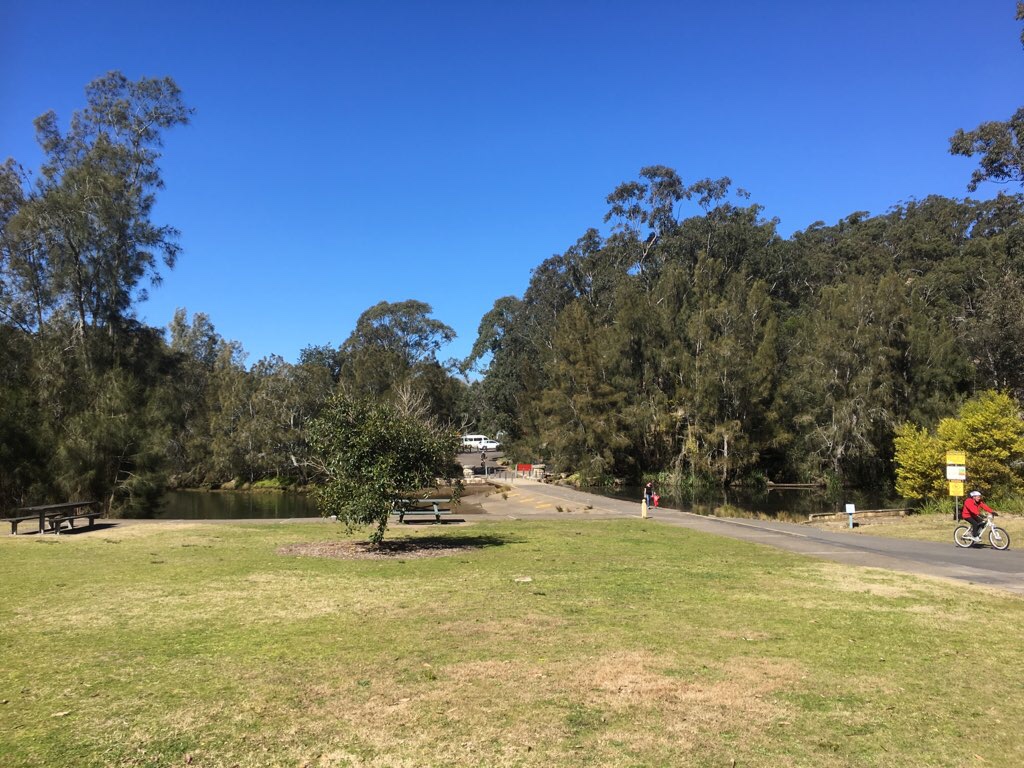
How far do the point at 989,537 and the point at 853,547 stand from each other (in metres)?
3.05

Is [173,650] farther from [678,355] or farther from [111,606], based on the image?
[678,355]

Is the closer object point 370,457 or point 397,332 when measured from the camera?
point 370,457

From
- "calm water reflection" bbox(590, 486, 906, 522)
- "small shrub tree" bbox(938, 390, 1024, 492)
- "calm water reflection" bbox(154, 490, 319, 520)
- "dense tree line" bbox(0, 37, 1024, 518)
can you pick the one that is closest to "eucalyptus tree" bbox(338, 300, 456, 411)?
"dense tree line" bbox(0, 37, 1024, 518)

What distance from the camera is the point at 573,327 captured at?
192 feet

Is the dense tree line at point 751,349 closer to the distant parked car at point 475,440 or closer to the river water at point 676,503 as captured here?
the river water at point 676,503

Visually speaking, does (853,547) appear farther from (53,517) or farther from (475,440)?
(475,440)

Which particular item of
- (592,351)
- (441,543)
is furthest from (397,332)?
(441,543)

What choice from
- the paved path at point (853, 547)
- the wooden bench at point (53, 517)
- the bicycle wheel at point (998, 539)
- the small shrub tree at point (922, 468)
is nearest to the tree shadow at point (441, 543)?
the paved path at point (853, 547)

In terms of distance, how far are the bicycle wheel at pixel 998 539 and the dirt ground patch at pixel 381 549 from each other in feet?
38.5

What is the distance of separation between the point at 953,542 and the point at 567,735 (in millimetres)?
16100

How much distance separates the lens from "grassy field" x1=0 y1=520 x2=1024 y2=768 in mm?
4562

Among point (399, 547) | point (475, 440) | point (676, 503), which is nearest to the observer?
point (399, 547)

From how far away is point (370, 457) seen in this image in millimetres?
13773

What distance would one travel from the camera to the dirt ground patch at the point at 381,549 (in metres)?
13.6
